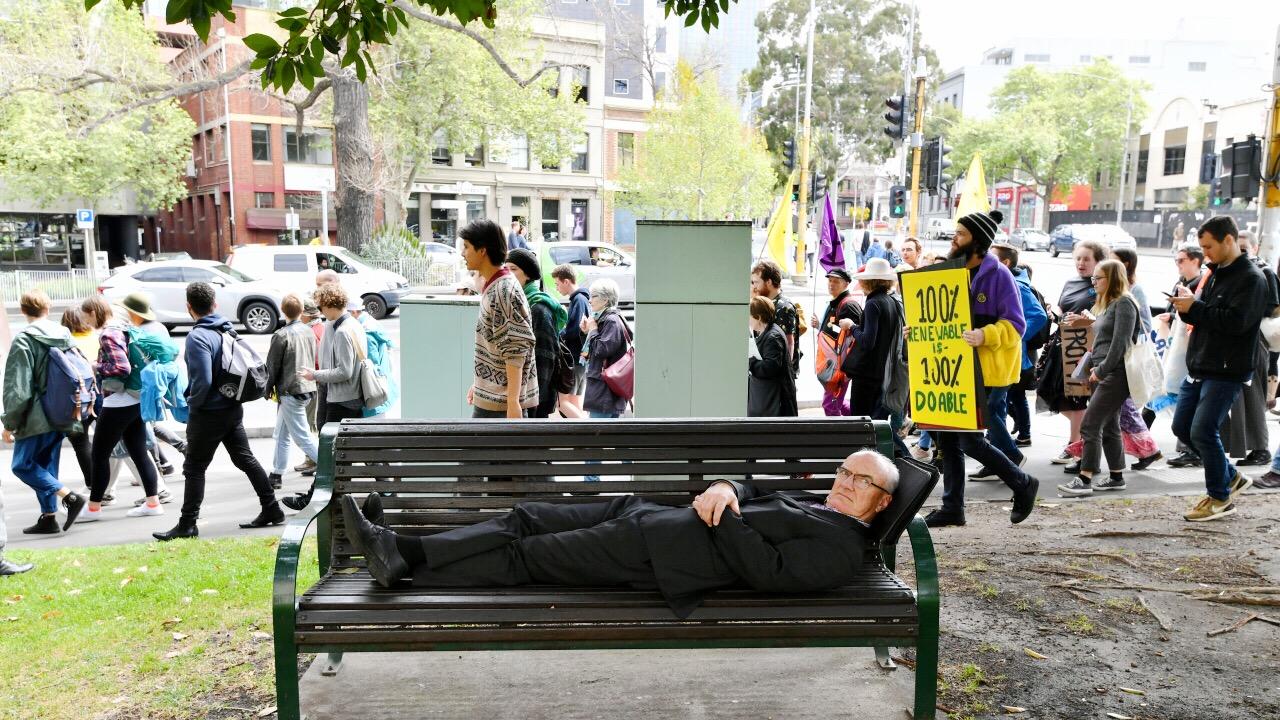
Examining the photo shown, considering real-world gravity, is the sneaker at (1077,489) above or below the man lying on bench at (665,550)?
below

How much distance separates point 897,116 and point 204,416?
1795cm

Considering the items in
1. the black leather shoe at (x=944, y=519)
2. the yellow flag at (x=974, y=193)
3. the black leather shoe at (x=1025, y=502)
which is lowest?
the black leather shoe at (x=944, y=519)

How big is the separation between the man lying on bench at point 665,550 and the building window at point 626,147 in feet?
156

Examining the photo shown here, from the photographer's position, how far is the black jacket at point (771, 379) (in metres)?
6.54

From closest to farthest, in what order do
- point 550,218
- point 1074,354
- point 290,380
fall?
1. point 290,380
2. point 1074,354
3. point 550,218

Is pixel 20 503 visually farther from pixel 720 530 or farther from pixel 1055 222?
pixel 1055 222

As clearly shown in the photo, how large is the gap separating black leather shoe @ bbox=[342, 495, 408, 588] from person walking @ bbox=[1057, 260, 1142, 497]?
5.39 metres

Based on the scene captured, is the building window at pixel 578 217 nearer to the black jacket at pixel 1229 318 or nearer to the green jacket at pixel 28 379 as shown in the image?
the green jacket at pixel 28 379

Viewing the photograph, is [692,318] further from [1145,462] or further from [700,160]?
[700,160]

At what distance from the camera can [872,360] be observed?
6.94 meters

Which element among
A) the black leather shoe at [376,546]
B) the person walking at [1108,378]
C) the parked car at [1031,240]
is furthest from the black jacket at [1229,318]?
the parked car at [1031,240]

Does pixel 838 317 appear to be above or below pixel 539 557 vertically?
above

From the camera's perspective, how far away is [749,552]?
336cm

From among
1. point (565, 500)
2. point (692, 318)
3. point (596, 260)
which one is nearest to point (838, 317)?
point (692, 318)
